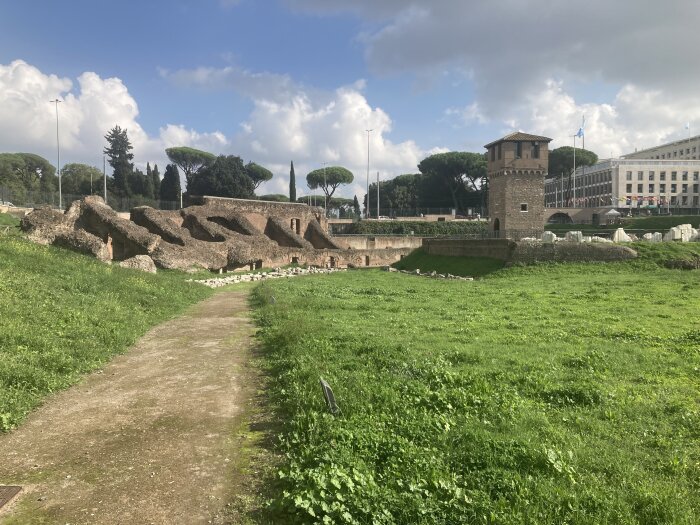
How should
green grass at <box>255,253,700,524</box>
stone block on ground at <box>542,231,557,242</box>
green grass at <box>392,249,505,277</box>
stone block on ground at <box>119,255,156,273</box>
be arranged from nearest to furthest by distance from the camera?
green grass at <box>255,253,700,524</box>, stone block on ground at <box>119,255,156,273</box>, stone block on ground at <box>542,231,557,242</box>, green grass at <box>392,249,505,277</box>

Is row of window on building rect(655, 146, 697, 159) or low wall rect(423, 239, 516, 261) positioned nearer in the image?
low wall rect(423, 239, 516, 261)

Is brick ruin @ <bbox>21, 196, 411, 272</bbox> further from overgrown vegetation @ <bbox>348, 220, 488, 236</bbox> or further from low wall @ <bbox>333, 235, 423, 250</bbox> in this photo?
overgrown vegetation @ <bbox>348, 220, 488, 236</bbox>

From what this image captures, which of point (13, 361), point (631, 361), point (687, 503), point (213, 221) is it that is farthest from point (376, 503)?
point (213, 221)

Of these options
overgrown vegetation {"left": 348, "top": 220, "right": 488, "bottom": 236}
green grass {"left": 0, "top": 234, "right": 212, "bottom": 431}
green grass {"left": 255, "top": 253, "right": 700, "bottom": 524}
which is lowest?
green grass {"left": 255, "top": 253, "right": 700, "bottom": 524}

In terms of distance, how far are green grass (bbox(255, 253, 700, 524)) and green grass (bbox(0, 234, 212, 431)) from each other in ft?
9.55

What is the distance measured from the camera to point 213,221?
3653cm

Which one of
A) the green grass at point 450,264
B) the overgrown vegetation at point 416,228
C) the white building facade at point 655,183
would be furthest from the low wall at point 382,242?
the white building facade at point 655,183

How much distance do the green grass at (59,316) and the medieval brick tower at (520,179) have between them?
32.7 metres

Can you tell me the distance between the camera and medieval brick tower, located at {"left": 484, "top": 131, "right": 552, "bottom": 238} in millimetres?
42000

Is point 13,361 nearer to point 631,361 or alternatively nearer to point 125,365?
point 125,365

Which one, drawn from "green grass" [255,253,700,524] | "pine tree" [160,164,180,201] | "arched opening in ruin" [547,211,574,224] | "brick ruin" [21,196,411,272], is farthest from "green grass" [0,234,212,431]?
"arched opening in ruin" [547,211,574,224]

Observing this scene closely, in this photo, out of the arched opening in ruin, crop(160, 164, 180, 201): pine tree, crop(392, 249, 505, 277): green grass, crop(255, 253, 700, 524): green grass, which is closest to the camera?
crop(255, 253, 700, 524): green grass

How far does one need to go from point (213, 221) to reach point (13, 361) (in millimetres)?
30722

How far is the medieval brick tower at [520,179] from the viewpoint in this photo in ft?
138
